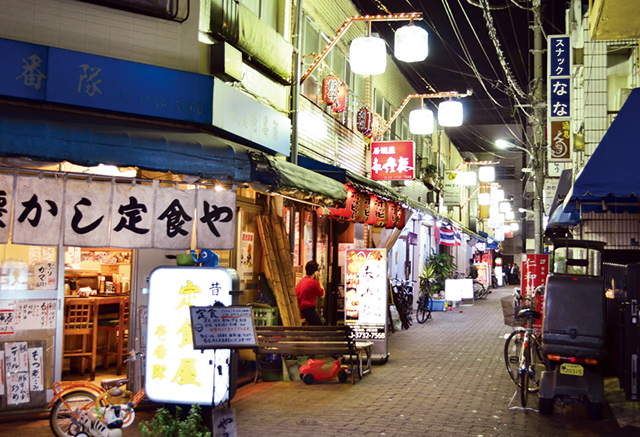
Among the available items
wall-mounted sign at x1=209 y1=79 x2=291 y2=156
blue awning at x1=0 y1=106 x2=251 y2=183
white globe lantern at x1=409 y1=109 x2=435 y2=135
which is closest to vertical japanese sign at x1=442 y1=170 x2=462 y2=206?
white globe lantern at x1=409 y1=109 x2=435 y2=135

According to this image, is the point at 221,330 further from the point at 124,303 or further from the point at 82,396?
the point at 124,303

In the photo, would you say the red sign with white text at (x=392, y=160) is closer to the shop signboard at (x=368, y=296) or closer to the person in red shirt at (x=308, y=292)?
the shop signboard at (x=368, y=296)

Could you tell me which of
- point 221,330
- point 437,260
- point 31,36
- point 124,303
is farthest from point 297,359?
point 437,260

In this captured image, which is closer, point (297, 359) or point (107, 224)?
point (107, 224)

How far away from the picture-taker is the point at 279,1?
14.3 meters

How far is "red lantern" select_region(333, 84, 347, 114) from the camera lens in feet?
57.1

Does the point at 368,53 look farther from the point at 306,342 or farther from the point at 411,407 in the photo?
the point at 411,407

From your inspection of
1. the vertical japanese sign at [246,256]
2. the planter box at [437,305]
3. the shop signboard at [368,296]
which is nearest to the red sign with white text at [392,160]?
the shop signboard at [368,296]

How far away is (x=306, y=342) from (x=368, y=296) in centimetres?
318

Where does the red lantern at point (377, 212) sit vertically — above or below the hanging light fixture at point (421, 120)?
below

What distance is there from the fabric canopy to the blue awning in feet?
16.9

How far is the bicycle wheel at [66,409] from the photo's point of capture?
7633mm

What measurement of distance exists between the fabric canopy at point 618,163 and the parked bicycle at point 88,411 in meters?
6.97

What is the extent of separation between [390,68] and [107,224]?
18.7 meters
